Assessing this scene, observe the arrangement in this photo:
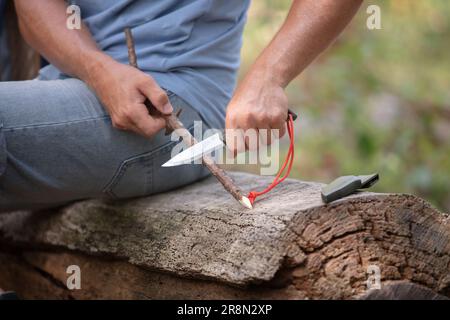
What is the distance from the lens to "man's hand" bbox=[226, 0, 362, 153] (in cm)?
155

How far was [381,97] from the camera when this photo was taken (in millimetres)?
4820

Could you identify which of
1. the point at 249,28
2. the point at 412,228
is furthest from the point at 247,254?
the point at 249,28

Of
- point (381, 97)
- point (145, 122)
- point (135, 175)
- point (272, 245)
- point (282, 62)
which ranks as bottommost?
point (272, 245)

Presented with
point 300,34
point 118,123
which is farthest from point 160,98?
point 300,34

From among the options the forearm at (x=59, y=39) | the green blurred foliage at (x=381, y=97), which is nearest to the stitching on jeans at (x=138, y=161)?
the forearm at (x=59, y=39)

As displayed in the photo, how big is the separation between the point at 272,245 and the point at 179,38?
25.2 inches

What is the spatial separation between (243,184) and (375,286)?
53 cm

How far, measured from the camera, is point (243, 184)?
1.83 meters

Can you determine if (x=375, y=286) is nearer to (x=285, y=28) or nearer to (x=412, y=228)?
(x=412, y=228)

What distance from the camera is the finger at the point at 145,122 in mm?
1642

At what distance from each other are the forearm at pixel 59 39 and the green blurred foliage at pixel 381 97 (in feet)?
6.83

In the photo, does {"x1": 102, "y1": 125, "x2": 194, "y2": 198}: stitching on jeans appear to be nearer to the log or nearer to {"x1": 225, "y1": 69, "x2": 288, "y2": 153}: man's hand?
the log

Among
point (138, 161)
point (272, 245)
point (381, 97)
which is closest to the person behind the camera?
point (272, 245)

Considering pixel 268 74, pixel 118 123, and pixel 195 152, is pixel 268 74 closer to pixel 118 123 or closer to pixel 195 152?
→ pixel 195 152
